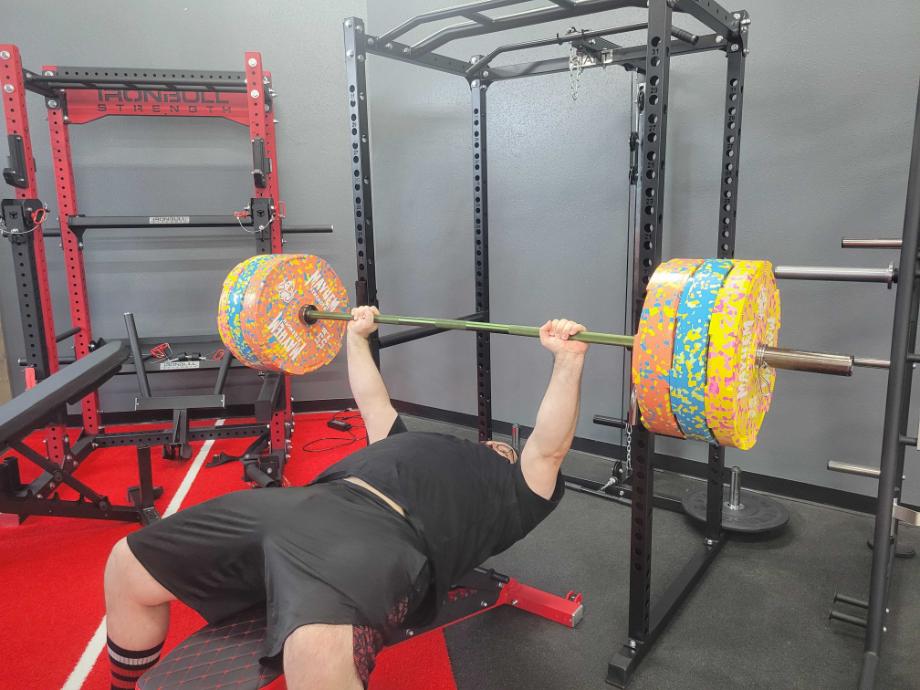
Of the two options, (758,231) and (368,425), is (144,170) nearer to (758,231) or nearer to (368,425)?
(368,425)

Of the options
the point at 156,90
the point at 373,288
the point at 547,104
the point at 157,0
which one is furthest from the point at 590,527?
the point at 157,0

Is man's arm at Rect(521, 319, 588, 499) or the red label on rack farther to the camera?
the red label on rack

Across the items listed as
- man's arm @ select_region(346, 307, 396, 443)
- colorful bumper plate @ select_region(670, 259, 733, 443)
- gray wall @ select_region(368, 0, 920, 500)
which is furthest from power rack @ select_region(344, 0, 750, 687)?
gray wall @ select_region(368, 0, 920, 500)

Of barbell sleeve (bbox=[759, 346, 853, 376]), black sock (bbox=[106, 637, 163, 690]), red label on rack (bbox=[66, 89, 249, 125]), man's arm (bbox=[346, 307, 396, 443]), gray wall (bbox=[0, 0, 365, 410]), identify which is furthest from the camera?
gray wall (bbox=[0, 0, 365, 410])

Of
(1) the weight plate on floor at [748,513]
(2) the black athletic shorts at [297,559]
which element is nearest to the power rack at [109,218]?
(2) the black athletic shorts at [297,559]

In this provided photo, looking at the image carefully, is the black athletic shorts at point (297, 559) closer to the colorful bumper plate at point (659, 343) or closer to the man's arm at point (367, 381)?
the man's arm at point (367, 381)

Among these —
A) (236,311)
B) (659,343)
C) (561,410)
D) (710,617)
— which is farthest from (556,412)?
(236,311)

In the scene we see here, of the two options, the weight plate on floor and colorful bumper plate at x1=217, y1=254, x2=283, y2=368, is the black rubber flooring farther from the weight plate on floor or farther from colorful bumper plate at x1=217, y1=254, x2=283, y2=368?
colorful bumper plate at x1=217, y1=254, x2=283, y2=368

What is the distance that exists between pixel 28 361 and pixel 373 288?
6.07ft

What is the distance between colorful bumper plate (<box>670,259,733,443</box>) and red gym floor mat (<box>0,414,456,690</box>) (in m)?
1.00

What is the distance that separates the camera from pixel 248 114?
3070mm

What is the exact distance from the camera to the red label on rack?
2982mm

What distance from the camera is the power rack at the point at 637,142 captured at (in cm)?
150

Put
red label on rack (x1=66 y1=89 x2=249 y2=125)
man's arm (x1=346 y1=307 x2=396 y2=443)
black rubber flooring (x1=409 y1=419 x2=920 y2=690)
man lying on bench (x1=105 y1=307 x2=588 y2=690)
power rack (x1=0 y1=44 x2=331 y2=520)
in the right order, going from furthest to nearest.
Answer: red label on rack (x1=66 y1=89 x2=249 y2=125)
power rack (x1=0 y1=44 x2=331 y2=520)
man's arm (x1=346 y1=307 x2=396 y2=443)
black rubber flooring (x1=409 y1=419 x2=920 y2=690)
man lying on bench (x1=105 y1=307 x2=588 y2=690)
